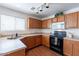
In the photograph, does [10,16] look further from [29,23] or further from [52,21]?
[52,21]

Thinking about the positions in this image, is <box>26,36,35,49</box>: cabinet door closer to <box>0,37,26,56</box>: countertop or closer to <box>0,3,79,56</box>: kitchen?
<box>0,3,79,56</box>: kitchen

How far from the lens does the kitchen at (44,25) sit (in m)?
2.71

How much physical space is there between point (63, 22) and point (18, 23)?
7.16ft

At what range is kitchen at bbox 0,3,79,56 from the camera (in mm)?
2705

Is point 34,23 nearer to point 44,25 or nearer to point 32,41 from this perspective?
point 44,25

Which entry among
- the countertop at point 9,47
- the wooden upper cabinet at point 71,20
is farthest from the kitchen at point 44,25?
the countertop at point 9,47

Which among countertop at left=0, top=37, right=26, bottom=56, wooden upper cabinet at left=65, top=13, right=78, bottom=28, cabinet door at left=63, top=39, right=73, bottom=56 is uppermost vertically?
wooden upper cabinet at left=65, top=13, right=78, bottom=28

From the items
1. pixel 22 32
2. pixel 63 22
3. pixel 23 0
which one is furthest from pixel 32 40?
→ pixel 23 0

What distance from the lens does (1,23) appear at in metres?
3.06

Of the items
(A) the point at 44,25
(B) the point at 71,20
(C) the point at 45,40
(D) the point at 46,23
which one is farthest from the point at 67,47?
(A) the point at 44,25

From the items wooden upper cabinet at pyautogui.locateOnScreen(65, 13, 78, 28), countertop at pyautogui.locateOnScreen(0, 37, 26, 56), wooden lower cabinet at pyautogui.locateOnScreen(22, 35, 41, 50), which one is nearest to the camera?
countertop at pyautogui.locateOnScreen(0, 37, 26, 56)

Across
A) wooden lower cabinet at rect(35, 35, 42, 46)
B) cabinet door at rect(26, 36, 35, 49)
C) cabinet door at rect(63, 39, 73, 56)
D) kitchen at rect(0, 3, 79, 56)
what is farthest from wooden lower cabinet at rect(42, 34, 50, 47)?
cabinet door at rect(63, 39, 73, 56)

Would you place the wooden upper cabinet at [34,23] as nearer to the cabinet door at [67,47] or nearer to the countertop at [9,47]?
the cabinet door at [67,47]

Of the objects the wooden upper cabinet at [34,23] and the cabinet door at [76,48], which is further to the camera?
the wooden upper cabinet at [34,23]
